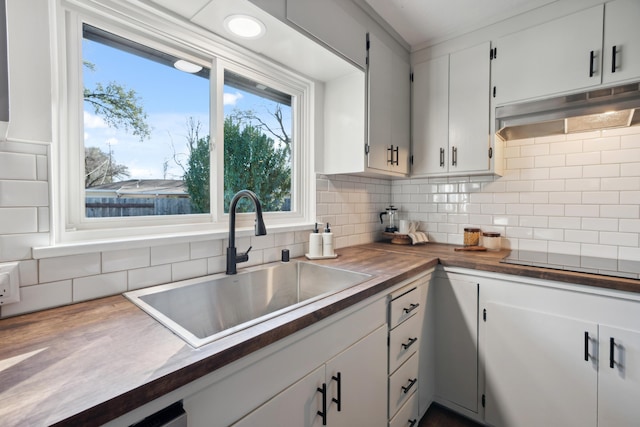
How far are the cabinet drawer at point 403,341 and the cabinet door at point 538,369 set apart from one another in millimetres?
407

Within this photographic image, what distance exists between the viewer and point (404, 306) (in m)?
1.47

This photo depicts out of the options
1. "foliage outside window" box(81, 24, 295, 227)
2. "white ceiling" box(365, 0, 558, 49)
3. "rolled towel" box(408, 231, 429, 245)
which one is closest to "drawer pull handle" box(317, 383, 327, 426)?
"foliage outside window" box(81, 24, 295, 227)

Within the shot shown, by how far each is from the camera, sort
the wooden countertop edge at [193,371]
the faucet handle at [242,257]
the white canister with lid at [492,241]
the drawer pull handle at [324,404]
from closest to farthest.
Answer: the wooden countertop edge at [193,371] < the drawer pull handle at [324,404] < the faucet handle at [242,257] < the white canister with lid at [492,241]

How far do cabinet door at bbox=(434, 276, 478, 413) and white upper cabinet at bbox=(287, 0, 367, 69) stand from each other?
56.9 inches

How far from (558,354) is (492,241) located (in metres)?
0.79

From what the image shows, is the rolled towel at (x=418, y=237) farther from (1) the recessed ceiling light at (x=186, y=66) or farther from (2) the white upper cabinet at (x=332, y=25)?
(1) the recessed ceiling light at (x=186, y=66)

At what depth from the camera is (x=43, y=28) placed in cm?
92

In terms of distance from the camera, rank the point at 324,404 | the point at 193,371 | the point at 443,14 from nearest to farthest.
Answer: the point at 193,371 → the point at 324,404 → the point at 443,14

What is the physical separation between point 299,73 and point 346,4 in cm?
45

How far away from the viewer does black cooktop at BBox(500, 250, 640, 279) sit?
140 centimetres

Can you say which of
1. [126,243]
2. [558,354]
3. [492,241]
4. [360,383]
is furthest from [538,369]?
[126,243]

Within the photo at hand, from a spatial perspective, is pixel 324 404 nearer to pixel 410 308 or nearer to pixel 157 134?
pixel 410 308

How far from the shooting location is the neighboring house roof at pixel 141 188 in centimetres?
117

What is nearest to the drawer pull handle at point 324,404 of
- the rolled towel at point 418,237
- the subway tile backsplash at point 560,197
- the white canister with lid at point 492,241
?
the rolled towel at point 418,237
